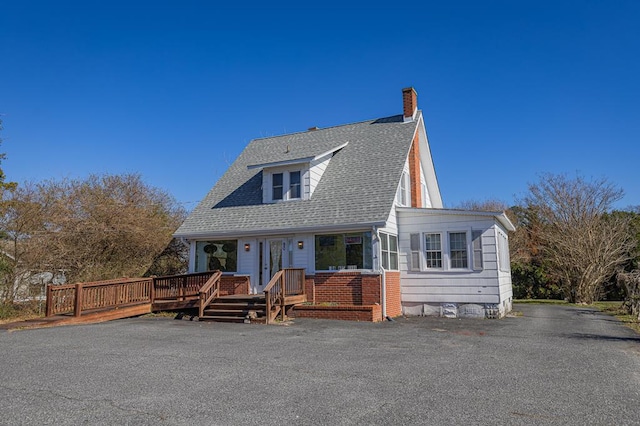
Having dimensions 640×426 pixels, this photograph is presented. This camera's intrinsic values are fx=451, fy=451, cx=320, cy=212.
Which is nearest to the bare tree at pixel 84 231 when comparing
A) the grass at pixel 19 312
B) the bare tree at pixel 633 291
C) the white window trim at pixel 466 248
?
the grass at pixel 19 312

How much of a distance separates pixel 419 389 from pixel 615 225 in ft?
70.8

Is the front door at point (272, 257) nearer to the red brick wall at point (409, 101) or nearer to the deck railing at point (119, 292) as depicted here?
the deck railing at point (119, 292)

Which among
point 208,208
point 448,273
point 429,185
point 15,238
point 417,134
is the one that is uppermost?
point 417,134

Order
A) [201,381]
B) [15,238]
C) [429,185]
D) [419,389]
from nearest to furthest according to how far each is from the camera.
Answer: [419,389], [201,381], [15,238], [429,185]

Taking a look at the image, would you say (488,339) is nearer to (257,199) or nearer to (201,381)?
(201,381)

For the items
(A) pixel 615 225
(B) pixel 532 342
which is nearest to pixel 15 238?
(B) pixel 532 342

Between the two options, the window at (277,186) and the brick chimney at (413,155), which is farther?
the brick chimney at (413,155)

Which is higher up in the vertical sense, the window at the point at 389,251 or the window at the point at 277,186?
the window at the point at 277,186

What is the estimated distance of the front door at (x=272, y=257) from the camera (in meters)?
15.8

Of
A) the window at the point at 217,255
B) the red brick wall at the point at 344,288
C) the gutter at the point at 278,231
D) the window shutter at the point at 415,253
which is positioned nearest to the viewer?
the red brick wall at the point at 344,288

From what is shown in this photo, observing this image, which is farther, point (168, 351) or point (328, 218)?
point (328, 218)

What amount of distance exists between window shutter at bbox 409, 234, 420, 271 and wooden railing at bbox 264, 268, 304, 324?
3.87 m

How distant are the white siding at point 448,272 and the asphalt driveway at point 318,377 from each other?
2.96 metres

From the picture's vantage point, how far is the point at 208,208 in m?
18.4
